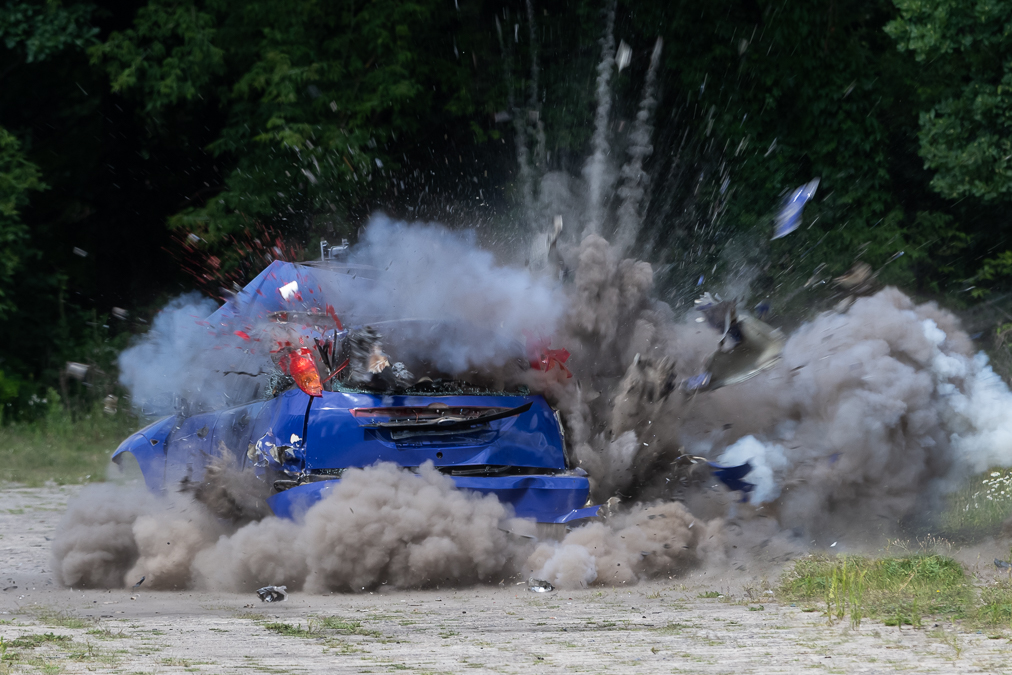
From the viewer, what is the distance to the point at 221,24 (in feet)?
62.2

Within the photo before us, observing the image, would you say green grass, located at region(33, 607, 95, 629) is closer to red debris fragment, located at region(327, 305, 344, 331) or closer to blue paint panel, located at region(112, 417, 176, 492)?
blue paint panel, located at region(112, 417, 176, 492)

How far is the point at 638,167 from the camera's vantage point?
15.0 m

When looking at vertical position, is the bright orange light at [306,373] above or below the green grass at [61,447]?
below

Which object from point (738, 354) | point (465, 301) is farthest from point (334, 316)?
point (738, 354)

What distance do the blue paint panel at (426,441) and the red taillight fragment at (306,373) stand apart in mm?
71

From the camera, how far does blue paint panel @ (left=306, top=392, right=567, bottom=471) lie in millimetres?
6715

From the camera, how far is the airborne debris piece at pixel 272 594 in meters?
6.52

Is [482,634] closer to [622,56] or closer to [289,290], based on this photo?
[289,290]

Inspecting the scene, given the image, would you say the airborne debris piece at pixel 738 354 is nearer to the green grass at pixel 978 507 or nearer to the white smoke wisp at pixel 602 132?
the green grass at pixel 978 507

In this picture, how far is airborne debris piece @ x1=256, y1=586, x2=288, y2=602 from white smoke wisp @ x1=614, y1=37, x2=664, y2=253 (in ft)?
16.4

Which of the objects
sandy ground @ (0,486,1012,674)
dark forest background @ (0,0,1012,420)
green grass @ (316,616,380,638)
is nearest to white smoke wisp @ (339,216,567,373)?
sandy ground @ (0,486,1012,674)

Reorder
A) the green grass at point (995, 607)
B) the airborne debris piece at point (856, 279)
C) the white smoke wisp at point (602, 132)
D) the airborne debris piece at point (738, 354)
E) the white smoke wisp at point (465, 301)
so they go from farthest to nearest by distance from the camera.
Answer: the white smoke wisp at point (602, 132) < the airborne debris piece at point (856, 279) < the airborne debris piece at point (738, 354) < the white smoke wisp at point (465, 301) < the green grass at point (995, 607)

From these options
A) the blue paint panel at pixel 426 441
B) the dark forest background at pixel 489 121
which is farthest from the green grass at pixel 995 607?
the dark forest background at pixel 489 121

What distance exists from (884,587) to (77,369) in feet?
53.1
